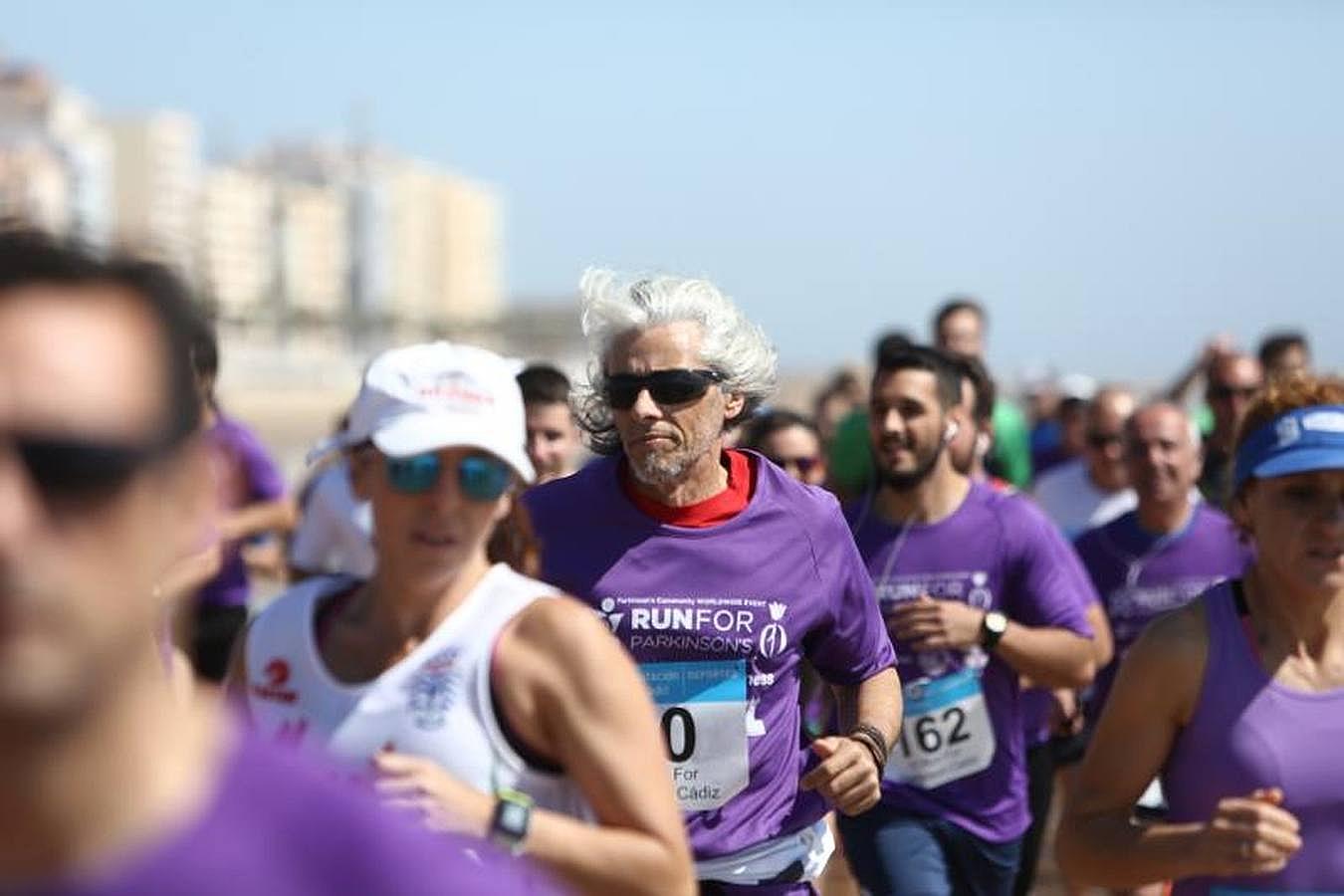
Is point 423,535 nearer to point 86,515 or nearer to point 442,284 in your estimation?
point 86,515

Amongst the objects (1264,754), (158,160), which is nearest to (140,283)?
(1264,754)

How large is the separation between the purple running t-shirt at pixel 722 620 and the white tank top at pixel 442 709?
164 cm

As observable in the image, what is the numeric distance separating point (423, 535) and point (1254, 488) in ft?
5.37

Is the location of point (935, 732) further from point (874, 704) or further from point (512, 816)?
point (512, 816)

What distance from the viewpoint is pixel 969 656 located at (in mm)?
6379

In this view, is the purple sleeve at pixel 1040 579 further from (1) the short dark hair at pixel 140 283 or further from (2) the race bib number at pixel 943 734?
(1) the short dark hair at pixel 140 283

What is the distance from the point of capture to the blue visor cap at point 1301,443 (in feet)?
12.8

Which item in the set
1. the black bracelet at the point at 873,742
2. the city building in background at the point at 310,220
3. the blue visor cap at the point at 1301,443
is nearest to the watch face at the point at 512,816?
the blue visor cap at the point at 1301,443

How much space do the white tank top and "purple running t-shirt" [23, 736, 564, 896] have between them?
3.96ft

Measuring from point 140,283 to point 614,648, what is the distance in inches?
55.2

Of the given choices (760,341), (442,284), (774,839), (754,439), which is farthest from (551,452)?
(442,284)

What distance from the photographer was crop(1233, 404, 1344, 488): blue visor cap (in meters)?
3.90

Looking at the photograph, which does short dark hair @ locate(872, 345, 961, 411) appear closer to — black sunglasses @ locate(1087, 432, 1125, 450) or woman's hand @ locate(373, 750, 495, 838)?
black sunglasses @ locate(1087, 432, 1125, 450)

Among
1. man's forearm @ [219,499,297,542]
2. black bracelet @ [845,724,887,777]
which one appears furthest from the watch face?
man's forearm @ [219,499,297,542]
